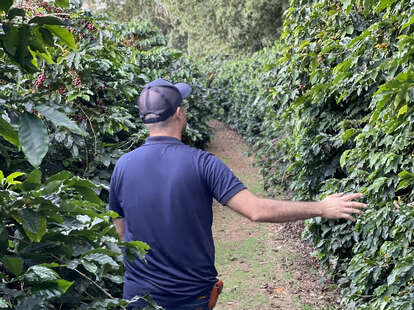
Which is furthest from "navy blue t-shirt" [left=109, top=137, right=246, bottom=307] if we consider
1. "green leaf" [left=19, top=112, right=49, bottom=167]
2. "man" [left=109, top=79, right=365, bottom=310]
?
"green leaf" [left=19, top=112, right=49, bottom=167]

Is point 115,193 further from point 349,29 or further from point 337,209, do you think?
point 349,29

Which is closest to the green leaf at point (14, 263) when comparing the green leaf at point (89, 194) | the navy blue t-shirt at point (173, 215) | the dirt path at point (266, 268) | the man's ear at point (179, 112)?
the green leaf at point (89, 194)

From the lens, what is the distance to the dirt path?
6445 millimetres

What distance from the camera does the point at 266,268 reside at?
765 cm

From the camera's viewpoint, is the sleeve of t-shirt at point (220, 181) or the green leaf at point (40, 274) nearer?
the green leaf at point (40, 274)

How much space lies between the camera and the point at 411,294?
349 centimetres

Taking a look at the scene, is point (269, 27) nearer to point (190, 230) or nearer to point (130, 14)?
point (130, 14)

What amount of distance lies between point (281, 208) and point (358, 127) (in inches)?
115

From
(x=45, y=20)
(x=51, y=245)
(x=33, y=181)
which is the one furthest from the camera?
(x=51, y=245)

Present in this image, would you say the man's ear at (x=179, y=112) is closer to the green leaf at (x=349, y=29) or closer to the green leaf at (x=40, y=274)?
the green leaf at (x=40, y=274)

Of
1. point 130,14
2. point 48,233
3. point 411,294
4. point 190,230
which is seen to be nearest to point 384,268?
point 411,294

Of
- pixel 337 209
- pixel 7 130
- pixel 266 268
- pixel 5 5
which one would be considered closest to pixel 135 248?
pixel 7 130

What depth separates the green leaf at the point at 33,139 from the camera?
142cm

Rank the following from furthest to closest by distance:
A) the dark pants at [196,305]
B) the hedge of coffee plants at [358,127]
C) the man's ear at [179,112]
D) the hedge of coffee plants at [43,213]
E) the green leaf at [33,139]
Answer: the hedge of coffee plants at [358,127] < the man's ear at [179,112] < the dark pants at [196,305] < the hedge of coffee plants at [43,213] < the green leaf at [33,139]
